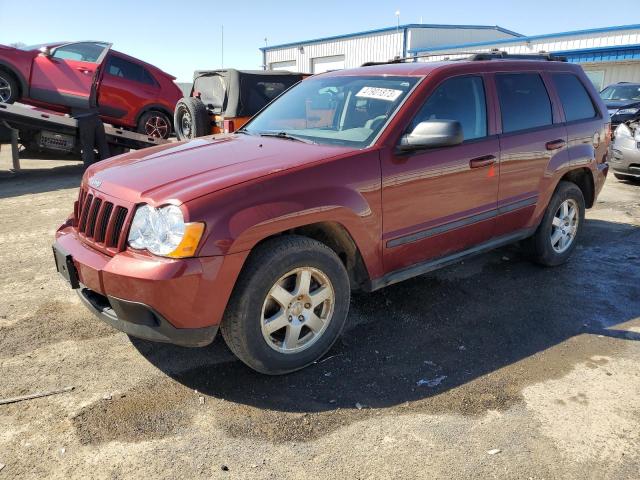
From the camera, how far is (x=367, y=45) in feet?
103

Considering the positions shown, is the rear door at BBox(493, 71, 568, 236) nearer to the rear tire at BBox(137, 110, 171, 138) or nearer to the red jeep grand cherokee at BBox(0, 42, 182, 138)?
the red jeep grand cherokee at BBox(0, 42, 182, 138)

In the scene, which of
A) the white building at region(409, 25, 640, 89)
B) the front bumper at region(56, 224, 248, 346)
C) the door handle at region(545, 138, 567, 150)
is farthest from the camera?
the white building at region(409, 25, 640, 89)

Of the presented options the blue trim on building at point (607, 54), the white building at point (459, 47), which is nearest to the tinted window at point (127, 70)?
the white building at point (459, 47)

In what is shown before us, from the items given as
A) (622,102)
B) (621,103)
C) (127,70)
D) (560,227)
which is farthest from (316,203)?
(622,102)

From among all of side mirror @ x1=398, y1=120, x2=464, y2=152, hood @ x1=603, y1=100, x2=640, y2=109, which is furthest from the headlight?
hood @ x1=603, y1=100, x2=640, y2=109

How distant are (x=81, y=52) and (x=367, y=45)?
24079mm

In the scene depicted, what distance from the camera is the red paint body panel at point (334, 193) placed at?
8.82ft

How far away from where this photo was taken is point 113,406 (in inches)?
113

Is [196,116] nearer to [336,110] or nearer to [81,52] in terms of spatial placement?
[81,52]

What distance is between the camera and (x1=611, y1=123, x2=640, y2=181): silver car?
8.76 m

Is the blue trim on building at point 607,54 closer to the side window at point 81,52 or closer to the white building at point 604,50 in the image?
the white building at point 604,50

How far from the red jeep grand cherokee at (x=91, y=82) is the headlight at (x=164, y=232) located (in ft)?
26.7

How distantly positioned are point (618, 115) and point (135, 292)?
12144mm

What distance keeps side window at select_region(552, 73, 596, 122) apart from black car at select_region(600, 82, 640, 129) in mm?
7467
